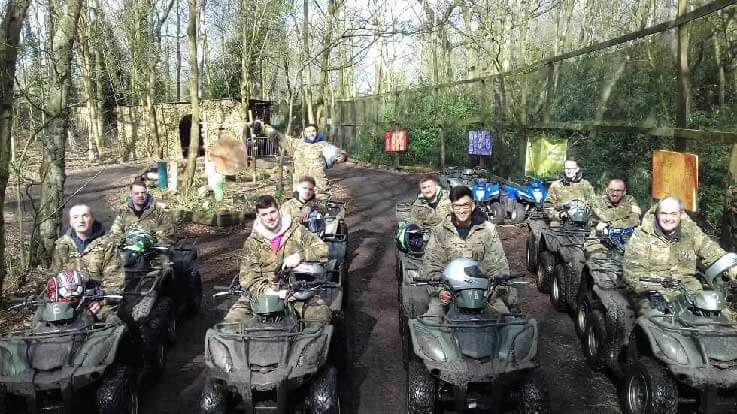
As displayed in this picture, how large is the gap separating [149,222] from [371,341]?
9.98 feet

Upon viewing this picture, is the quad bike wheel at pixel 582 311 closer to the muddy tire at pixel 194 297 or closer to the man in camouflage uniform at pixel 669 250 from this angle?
the man in camouflage uniform at pixel 669 250

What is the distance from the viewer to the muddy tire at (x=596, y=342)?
6.12 metres

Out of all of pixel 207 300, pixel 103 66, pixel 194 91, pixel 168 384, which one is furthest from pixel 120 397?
pixel 103 66

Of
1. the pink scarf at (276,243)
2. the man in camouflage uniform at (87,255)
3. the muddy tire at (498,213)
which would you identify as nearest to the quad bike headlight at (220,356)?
the pink scarf at (276,243)

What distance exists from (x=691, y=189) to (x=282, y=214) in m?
5.09

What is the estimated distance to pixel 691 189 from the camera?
26.2 ft

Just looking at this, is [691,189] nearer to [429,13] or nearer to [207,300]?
[207,300]

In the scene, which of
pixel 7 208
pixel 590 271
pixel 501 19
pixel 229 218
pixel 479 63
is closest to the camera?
pixel 590 271

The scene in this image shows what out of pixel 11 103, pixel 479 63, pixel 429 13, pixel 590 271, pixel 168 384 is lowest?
pixel 168 384

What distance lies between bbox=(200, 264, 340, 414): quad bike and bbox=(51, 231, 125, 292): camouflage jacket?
1.58 meters

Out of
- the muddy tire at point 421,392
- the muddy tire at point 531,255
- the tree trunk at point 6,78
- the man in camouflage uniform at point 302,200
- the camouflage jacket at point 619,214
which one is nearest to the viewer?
the muddy tire at point 421,392

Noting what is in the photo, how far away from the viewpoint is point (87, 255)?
6.13m

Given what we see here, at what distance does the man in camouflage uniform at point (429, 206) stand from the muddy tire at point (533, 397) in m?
4.58

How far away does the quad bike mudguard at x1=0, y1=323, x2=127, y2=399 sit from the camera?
15.2 feet
